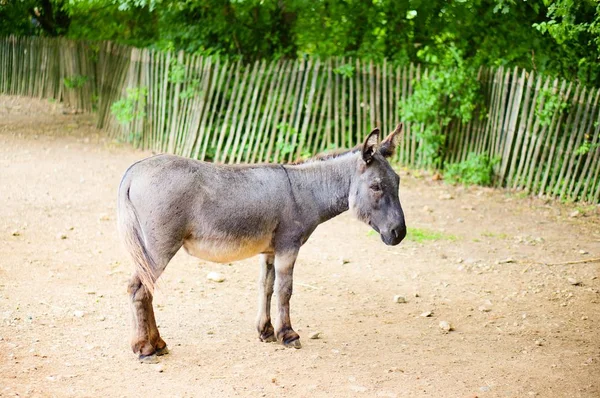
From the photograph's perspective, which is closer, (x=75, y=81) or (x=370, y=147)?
(x=370, y=147)

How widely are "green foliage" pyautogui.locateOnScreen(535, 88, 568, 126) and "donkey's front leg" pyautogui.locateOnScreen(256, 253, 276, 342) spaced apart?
24.6ft

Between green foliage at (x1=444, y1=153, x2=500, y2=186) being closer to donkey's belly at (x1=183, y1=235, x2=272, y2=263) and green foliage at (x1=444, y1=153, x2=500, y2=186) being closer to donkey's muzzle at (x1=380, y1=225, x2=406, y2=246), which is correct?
donkey's muzzle at (x1=380, y1=225, x2=406, y2=246)

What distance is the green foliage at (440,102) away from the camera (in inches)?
531

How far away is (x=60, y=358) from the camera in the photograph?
6.02m

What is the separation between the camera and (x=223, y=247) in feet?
20.1

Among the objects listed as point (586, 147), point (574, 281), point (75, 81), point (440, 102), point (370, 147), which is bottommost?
point (574, 281)

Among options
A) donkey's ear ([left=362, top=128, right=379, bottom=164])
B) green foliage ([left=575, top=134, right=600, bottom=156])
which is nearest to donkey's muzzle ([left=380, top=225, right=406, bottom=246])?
donkey's ear ([left=362, top=128, right=379, bottom=164])

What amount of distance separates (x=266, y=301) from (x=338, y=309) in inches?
46.7

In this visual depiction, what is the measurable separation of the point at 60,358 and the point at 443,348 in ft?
10.9

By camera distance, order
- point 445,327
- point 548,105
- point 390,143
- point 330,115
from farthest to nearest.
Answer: point 330,115
point 548,105
point 445,327
point 390,143

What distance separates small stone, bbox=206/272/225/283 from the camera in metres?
8.28

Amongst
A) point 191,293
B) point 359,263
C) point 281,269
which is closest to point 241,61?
point 359,263

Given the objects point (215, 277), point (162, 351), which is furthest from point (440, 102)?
point (162, 351)

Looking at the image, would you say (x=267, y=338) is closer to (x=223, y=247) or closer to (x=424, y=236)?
(x=223, y=247)
